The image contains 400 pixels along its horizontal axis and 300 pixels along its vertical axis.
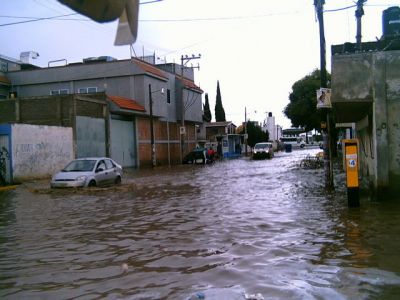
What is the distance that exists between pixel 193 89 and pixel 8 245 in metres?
43.7

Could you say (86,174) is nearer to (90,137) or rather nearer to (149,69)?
(90,137)

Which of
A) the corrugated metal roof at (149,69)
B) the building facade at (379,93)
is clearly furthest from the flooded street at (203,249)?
the corrugated metal roof at (149,69)

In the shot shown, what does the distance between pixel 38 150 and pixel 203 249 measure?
20223mm

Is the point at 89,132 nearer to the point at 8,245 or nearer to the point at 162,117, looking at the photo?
the point at 162,117

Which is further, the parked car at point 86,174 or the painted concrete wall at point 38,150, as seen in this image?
the painted concrete wall at point 38,150

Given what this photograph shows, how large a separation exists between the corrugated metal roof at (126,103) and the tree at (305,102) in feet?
62.3

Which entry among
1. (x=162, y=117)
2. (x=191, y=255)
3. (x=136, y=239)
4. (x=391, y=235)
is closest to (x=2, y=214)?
(x=136, y=239)

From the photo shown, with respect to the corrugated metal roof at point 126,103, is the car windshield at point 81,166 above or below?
below

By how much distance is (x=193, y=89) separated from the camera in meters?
51.7

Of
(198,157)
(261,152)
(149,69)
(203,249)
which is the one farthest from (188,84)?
(203,249)

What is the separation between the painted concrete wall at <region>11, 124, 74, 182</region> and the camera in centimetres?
2398

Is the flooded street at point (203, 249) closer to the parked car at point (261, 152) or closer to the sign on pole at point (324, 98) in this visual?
the sign on pole at point (324, 98)

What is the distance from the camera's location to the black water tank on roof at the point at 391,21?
14.9 m

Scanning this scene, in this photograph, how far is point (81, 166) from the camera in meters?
19.3
